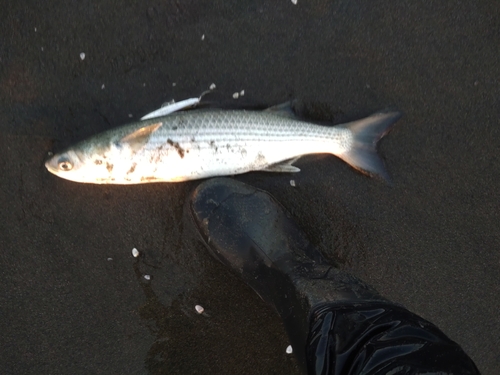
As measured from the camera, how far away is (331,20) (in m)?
3.14

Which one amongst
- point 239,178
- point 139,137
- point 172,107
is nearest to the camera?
point 139,137

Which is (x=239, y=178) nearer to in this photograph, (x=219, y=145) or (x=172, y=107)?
(x=219, y=145)

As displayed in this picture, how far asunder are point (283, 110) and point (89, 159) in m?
1.55

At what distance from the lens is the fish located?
110 inches

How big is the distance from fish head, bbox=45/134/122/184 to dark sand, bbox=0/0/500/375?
0.29 metres

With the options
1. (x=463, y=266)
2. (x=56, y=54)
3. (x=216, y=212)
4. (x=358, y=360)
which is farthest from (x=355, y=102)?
(x=56, y=54)

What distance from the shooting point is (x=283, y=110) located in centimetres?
304

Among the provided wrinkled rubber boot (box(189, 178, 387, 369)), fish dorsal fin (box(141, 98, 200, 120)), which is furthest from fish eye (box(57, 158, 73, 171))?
wrinkled rubber boot (box(189, 178, 387, 369))

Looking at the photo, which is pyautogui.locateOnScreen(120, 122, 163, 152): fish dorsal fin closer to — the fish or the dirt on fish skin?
the fish

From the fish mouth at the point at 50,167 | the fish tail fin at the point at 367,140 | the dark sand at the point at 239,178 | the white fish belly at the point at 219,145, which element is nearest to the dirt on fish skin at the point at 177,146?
the white fish belly at the point at 219,145

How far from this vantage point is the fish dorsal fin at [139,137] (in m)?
2.76

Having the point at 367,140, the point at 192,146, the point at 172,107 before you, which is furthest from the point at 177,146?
the point at 367,140

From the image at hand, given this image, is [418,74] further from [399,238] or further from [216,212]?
[216,212]

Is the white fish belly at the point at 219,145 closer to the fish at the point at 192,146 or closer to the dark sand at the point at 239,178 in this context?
the fish at the point at 192,146
